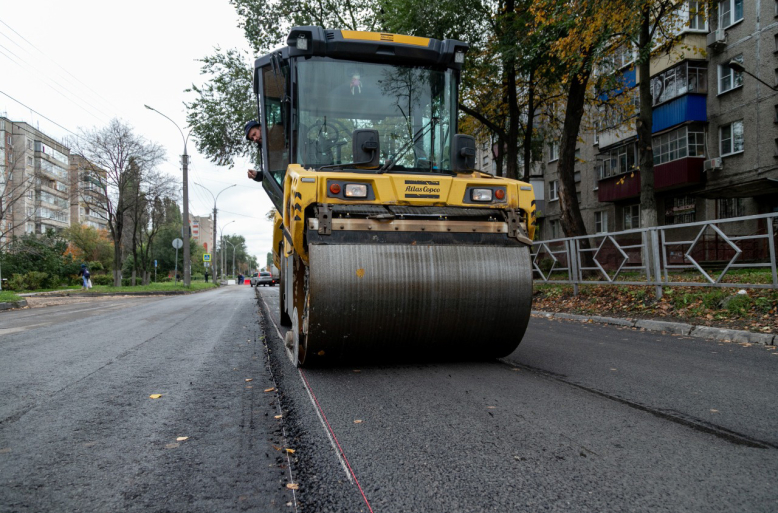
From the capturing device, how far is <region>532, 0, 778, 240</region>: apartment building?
64.6ft

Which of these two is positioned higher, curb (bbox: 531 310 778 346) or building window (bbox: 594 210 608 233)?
building window (bbox: 594 210 608 233)

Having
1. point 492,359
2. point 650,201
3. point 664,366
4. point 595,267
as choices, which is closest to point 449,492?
point 492,359

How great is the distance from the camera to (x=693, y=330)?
7547mm

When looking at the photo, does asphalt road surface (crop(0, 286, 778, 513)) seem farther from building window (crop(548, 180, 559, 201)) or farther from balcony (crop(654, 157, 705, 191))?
building window (crop(548, 180, 559, 201))

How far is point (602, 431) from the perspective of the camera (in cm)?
292

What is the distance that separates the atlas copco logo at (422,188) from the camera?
14.8 ft

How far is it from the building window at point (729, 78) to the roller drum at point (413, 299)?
21999 millimetres

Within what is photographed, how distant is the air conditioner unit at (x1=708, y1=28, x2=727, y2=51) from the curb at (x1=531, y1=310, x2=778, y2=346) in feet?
58.7

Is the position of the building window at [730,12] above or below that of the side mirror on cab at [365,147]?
above

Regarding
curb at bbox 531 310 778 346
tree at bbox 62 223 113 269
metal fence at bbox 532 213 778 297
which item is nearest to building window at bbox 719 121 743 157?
metal fence at bbox 532 213 778 297

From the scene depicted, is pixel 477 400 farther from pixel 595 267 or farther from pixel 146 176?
pixel 146 176

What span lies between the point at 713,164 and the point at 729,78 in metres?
3.77

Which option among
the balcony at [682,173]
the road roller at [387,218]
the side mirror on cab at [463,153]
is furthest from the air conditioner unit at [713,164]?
the side mirror on cab at [463,153]

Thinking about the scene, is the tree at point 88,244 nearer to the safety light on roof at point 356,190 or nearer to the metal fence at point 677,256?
the metal fence at point 677,256
